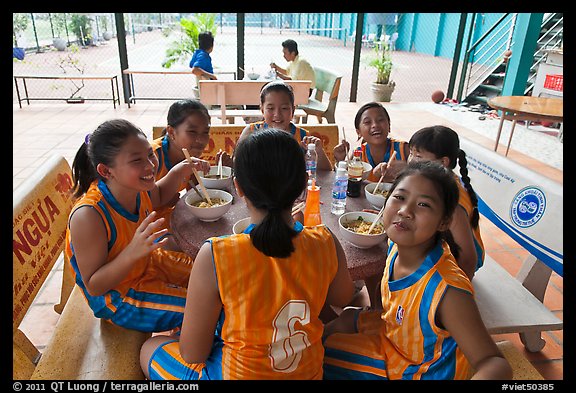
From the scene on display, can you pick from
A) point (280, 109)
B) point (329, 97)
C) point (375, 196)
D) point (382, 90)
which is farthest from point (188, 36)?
point (375, 196)

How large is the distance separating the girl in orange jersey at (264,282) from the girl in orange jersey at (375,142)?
1.34 meters

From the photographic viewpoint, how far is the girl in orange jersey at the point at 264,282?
1.07m

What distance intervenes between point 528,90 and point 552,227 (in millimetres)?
7016

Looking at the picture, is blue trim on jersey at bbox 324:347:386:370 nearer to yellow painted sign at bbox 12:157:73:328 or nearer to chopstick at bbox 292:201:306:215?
chopstick at bbox 292:201:306:215

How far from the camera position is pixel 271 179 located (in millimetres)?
1065

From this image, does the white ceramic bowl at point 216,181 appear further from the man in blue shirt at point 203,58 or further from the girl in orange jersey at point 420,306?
the man in blue shirt at point 203,58

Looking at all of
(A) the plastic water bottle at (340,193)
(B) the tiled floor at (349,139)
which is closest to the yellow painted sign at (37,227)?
(B) the tiled floor at (349,139)

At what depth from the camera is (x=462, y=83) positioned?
8695 millimetres

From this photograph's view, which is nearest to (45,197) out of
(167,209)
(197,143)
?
(167,209)

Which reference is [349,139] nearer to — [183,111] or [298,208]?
[183,111]

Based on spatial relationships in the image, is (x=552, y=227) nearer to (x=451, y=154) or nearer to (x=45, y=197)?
(x=451, y=154)

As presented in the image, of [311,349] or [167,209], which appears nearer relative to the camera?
[311,349]

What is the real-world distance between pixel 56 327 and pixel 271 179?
115cm
